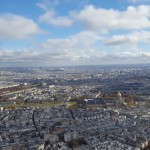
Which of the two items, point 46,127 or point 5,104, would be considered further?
point 5,104

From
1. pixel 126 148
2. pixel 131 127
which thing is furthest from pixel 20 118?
pixel 126 148

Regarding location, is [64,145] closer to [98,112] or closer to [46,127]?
[46,127]

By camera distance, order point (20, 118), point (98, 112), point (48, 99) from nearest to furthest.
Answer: point (20, 118), point (98, 112), point (48, 99)

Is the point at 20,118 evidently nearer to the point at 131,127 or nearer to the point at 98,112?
the point at 98,112

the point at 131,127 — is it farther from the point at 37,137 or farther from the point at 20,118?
the point at 20,118

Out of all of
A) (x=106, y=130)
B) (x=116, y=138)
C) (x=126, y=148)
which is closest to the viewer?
(x=126, y=148)

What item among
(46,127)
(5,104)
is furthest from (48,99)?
(46,127)

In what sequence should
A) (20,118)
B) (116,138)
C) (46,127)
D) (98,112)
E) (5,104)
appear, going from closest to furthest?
(116,138) → (46,127) → (20,118) → (98,112) → (5,104)

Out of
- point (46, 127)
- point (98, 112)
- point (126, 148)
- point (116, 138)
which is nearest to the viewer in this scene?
point (126, 148)

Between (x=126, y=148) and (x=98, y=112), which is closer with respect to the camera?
(x=126, y=148)
